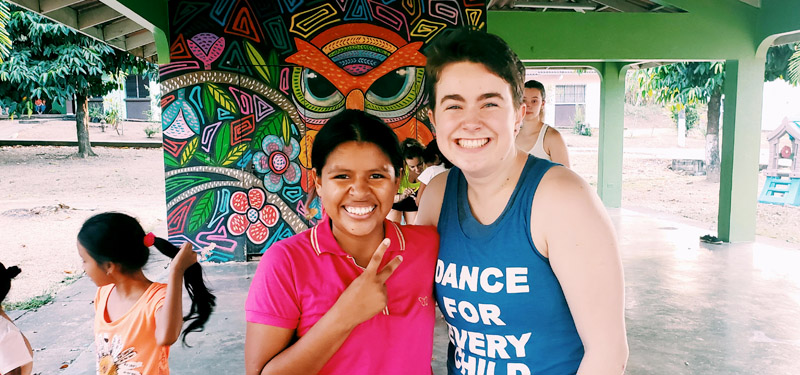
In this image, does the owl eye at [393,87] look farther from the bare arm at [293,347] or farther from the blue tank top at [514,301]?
the bare arm at [293,347]

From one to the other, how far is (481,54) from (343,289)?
698 millimetres

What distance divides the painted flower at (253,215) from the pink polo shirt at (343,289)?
510cm

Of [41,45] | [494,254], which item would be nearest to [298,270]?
[494,254]

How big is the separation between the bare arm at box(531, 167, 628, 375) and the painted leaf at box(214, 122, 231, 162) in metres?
5.59

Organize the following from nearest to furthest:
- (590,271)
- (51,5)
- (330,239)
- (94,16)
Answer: (590,271)
(330,239)
(51,5)
(94,16)

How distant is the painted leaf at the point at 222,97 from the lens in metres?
6.22

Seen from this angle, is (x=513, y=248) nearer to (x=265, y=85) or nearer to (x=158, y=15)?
(x=265, y=85)

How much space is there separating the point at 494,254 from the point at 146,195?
13.9 metres

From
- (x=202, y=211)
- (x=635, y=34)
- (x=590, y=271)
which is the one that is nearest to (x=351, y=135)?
(x=590, y=271)

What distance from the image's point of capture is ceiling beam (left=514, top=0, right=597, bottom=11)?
28.1ft

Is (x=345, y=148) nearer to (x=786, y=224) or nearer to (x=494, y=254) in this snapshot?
(x=494, y=254)

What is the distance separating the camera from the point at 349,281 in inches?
56.2

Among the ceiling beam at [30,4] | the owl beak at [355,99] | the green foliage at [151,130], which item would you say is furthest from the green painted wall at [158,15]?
the green foliage at [151,130]

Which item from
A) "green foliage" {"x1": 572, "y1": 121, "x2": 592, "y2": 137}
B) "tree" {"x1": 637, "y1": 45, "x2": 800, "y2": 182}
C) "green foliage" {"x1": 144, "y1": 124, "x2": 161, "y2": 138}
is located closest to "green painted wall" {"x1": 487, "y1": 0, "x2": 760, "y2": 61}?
"tree" {"x1": 637, "y1": 45, "x2": 800, "y2": 182}
